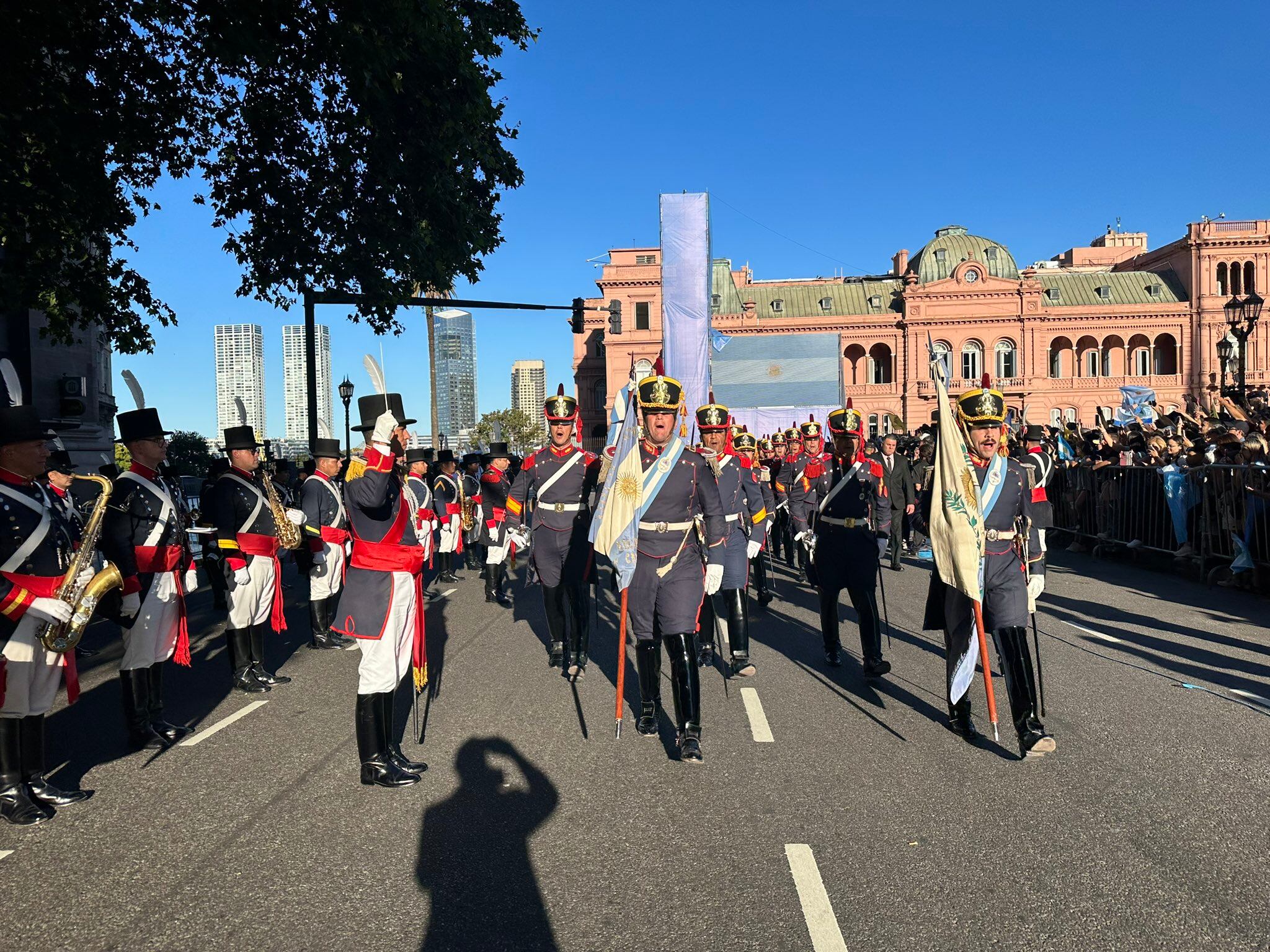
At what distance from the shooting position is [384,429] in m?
5.08

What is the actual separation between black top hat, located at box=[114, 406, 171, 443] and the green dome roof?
63.8m

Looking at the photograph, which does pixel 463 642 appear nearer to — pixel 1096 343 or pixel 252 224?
pixel 252 224

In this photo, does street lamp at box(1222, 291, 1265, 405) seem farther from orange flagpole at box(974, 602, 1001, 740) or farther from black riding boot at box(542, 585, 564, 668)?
black riding boot at box(542, 585, 564, 668)

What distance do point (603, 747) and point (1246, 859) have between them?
338 cm

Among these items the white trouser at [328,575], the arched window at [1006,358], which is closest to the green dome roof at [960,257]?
the arched window at [1006,358]

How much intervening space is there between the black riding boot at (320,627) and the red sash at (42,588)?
13.8 feet

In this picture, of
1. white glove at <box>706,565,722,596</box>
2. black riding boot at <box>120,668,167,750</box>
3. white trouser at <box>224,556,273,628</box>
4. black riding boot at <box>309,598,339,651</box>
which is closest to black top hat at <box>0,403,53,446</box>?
black riding boot at <box>120,668,167,750</box>

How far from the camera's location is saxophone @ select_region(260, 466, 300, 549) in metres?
7.75

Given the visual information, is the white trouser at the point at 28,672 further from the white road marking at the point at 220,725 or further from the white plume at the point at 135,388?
the white plume at the point at 135,388

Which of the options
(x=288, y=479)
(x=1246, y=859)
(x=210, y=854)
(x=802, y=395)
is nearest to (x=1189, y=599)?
(x=1246, y=859)

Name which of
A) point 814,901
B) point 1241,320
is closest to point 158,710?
point 814,901

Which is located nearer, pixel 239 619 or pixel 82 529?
pixel 82 529

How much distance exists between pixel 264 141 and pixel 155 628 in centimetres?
850

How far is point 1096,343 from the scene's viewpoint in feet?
212
